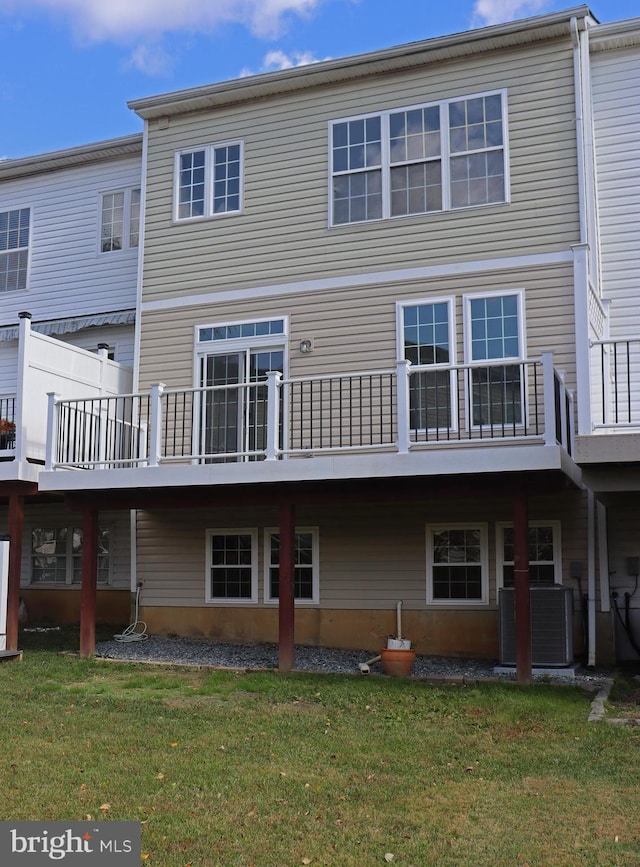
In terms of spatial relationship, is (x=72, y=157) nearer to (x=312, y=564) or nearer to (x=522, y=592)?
(x=312, y=564)

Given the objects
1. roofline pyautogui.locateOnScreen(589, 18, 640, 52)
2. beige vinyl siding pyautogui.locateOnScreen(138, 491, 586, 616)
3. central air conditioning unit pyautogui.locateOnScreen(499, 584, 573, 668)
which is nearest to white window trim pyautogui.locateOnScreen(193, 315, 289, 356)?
beige vinyl siding pyautogui.locateOnScreen(138, 491, 586, 616)

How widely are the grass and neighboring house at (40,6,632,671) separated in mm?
2115

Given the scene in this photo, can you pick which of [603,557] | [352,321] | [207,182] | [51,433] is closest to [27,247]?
[207,182]

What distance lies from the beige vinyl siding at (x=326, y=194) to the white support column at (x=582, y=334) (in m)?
0.95

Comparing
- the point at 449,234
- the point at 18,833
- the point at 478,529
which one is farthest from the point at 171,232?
the point at 18,833

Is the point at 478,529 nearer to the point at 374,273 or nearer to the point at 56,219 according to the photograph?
the point at 374,273

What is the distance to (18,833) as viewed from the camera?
17.3ft

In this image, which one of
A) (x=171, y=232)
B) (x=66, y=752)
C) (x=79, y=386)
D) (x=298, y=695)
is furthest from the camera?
(x=171, y=232)

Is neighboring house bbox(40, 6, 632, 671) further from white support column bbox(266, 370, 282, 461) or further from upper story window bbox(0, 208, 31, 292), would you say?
upper story window bbox(0, 208, 31, 292)

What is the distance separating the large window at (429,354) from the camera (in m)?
12.2

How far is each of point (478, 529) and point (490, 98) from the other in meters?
5.89

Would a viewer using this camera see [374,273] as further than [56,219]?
No

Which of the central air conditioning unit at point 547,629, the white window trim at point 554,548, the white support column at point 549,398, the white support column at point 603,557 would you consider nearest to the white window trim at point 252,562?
the white window trim at point 554,548

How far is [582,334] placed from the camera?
10.6m
